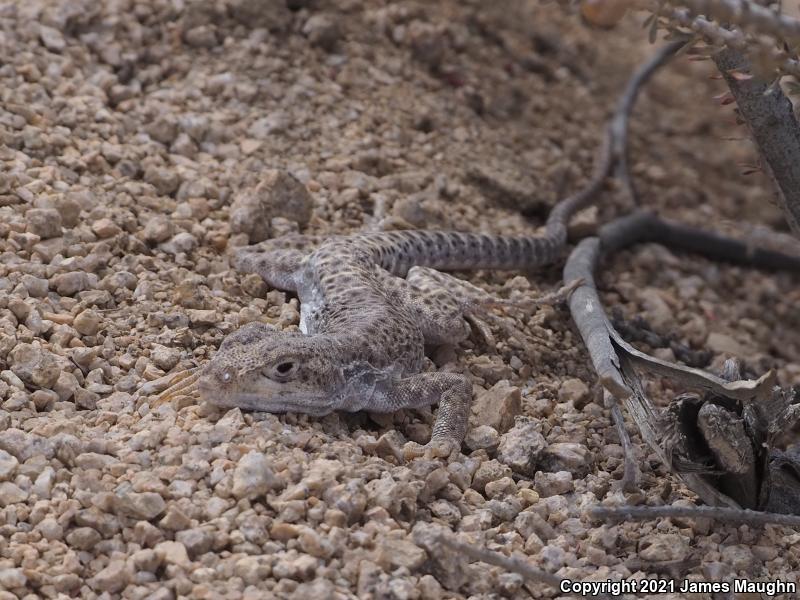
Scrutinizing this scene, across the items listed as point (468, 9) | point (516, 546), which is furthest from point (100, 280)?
point (468, 9)

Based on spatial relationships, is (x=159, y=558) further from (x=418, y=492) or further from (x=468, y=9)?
(x=468, y=9)

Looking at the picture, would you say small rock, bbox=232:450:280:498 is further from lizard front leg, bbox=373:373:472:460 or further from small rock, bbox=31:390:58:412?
small rock, bbox=31:390:58:412

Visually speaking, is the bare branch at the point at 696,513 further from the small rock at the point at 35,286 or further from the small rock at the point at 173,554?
the small rock at the point at 35,286

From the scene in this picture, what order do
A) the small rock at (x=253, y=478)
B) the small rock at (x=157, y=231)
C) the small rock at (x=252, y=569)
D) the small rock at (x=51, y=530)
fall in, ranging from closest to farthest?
the small rock at (x=252, y=569)
the small rock at (x=51, y=530)
the small rock at (x=253, y=478)
the small rock at (x=157, y=231)

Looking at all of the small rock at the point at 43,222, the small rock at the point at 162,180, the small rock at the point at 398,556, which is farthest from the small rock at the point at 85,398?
the small rock at the point at 162,180

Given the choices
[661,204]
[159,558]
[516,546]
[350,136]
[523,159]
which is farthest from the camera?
[661,204]

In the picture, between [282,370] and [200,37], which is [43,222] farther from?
[200,37]
